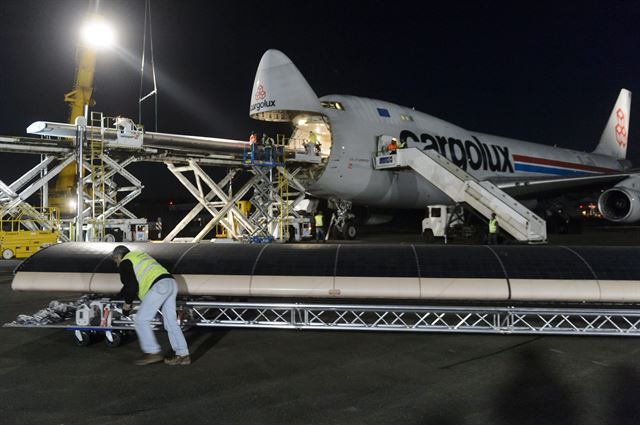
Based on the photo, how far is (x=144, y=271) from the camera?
21.6 ft

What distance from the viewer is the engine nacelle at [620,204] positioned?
23031mm

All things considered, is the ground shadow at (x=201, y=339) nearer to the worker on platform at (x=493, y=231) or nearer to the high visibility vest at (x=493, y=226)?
the worker on platform at (x=493, y=231)

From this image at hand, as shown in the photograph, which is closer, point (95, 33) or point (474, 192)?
point (474, 192)

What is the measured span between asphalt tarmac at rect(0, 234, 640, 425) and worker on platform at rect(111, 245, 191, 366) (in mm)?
190

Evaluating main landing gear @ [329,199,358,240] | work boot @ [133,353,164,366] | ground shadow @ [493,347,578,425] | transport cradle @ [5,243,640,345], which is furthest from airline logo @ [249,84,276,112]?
ground shadow @ [493,347,578,425]

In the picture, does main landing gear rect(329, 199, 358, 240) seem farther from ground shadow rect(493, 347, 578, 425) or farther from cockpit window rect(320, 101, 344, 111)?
ground shadow rect(493, 347, 578, 425)

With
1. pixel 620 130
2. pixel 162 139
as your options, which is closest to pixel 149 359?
pixel 162 139

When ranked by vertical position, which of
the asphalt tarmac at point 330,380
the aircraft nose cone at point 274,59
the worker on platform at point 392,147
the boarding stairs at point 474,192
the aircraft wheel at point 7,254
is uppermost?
the aircraft nose cone at point 274,59

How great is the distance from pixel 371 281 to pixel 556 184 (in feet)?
64.6

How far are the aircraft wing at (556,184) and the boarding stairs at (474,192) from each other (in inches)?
252

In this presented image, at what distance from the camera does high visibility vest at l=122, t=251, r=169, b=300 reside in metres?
6.50

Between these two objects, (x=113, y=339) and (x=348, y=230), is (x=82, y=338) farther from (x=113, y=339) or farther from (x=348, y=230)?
(x=348, y=230)

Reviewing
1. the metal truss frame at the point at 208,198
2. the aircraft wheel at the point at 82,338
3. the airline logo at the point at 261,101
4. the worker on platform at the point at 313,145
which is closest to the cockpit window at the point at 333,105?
the worker on platform at the point at 313,145

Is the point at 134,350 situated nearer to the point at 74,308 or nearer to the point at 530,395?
the point at 74,308
